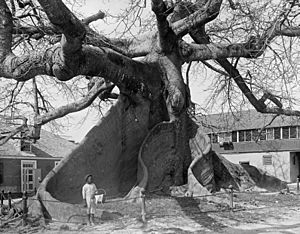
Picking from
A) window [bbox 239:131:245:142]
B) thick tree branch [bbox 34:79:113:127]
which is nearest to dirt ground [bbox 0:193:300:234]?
thick tree branch [bbox 34:79:113:127]

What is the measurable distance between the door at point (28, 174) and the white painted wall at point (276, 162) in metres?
22.6

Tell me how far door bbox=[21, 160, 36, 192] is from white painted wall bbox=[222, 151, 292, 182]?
22590 mm

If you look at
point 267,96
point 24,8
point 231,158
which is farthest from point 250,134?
point 24,8

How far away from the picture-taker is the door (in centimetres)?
3534

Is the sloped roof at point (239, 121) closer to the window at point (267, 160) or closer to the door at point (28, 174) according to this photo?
the window at point (267, 160)

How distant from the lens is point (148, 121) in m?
16.8

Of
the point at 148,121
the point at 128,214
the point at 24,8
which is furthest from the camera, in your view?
the point at 148,121

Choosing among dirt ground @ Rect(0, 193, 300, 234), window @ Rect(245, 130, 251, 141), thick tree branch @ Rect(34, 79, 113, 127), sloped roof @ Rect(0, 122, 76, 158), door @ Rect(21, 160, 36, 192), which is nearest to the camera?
dirt ground @ Rect(0, 193, 300, 234)

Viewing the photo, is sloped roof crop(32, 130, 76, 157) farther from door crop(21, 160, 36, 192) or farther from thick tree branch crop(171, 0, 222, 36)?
thick tree branch crop(171, 0, 222, 36)

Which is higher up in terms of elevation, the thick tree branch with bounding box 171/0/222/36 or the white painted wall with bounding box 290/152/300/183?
the thick tree branch with bounding box 171/0/222/36

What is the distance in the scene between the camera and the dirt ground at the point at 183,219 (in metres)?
11.7

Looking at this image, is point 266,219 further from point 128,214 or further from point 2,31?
point 2,31

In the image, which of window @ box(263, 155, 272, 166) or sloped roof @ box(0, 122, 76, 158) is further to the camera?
window @ box(263, 155, 272, 166)

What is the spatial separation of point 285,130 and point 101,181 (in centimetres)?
3460
